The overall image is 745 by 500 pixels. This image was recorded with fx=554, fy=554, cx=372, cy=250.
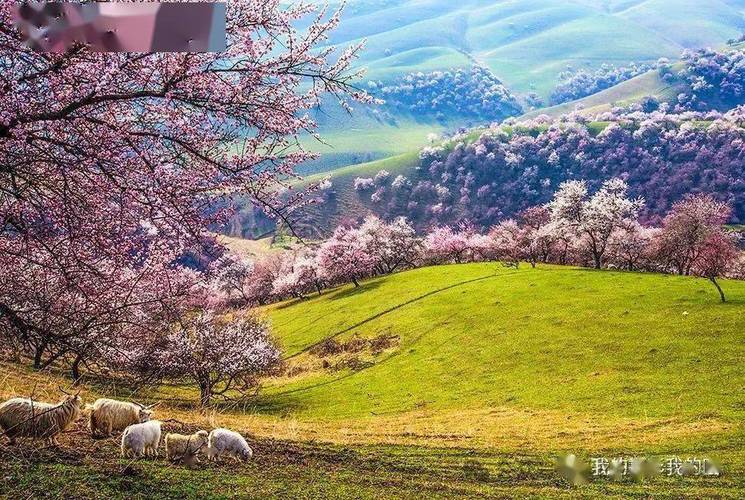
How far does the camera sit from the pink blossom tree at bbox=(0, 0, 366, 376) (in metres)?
7.09

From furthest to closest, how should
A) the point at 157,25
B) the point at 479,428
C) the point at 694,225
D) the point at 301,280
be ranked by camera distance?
the point at 301,280
the point at 694,225
the point at 479,428
the point at 157,25

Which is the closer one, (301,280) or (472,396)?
(472,396)

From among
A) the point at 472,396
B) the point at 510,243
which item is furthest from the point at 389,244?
the point at 472,396

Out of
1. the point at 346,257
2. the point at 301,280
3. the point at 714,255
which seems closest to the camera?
the point at 714,255

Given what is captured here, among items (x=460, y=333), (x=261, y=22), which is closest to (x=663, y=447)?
(x=261, y=22)

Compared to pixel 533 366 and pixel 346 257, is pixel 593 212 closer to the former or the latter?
pixel 533 366

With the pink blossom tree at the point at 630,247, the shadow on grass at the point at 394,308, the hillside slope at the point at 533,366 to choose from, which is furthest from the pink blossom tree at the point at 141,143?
the pink blossom tree at the point at 630,247

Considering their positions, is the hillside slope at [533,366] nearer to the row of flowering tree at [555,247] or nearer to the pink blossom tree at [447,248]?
the row of flowering tree at [555,247]

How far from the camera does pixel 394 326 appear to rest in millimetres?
59719

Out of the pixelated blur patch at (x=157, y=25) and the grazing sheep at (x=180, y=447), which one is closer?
the pixelated blur patch at (x=157, y=25)

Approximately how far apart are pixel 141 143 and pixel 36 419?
215 inches

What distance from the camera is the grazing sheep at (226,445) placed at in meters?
11.6

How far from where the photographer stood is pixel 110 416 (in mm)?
11859

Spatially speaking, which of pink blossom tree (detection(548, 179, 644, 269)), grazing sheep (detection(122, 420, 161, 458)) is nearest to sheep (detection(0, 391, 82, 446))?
grazing sheep (detection(122, 420, 161, 458))
